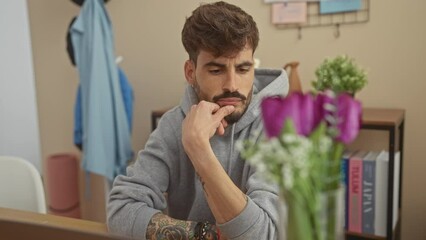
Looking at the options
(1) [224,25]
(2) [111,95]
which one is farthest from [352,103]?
(2) [111,95]

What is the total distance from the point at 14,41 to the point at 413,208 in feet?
11.6

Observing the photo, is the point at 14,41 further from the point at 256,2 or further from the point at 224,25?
the point at 224,25

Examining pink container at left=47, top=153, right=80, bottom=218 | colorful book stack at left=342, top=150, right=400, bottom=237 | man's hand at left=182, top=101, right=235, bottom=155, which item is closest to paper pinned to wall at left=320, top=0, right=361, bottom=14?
colorful book stack at left=342, top=150, right=400, bottom=237

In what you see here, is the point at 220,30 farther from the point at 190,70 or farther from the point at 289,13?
the point at 289,13

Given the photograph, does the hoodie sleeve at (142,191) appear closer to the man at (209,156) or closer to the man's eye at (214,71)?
the man at (209,156)

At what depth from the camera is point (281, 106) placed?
1.41 ft

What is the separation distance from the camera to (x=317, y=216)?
16.7 inches

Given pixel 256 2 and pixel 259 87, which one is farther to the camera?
pixel 256 2

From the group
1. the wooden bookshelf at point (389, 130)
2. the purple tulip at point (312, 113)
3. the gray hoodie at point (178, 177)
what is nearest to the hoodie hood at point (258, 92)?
the gray hoodie at point (178, 177)

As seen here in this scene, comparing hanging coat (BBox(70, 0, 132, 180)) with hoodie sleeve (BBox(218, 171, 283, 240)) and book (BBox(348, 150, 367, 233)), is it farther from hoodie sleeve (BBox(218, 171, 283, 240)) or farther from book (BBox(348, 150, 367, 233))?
hoodie sleeve (BBox(218, 171, 283, 240))

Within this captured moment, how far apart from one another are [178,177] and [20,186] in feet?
2.04

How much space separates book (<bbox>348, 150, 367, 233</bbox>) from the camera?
1772 mm

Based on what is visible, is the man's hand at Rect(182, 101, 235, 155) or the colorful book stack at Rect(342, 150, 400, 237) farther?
the colorful book stack at Rect(342, 150, 400, 237)

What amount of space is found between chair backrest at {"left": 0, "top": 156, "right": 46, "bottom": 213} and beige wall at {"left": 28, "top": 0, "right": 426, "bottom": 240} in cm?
120
